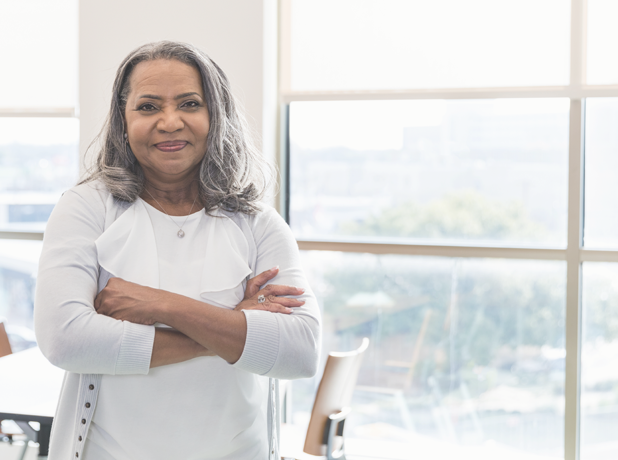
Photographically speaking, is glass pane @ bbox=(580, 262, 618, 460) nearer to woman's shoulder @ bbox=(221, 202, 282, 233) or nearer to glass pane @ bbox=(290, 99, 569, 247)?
glass pane @ bbox=(290, 99, 569, 247)

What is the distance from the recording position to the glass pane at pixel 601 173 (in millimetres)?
2613

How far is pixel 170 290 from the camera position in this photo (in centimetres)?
135

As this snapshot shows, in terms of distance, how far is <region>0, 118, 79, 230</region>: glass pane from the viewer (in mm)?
3238

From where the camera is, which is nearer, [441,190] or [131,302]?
[131,302]

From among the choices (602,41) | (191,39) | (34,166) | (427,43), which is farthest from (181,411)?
(34,166)

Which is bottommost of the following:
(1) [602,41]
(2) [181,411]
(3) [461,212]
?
(2) [181,411]

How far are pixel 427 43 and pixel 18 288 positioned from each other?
104 inches

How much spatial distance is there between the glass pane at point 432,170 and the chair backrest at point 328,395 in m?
0.95

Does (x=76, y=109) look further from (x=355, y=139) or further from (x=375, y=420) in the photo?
(x=375, y=420)

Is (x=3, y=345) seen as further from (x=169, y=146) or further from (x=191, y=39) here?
(x=169, y=146)

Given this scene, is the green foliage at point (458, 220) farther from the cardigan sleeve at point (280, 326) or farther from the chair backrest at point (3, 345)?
the chair backrest at point (3, 345)

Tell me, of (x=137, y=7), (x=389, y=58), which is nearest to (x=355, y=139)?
(x=389, y=58)

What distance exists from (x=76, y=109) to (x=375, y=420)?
7.49 feet

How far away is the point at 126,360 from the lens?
1.23 m
